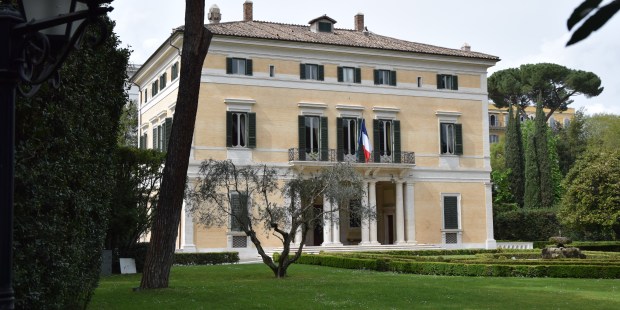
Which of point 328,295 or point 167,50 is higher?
point 167,50

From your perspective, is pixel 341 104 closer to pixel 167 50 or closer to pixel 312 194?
pixel 167 50

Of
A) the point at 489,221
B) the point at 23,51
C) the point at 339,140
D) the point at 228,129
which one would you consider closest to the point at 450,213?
the point at 489,221

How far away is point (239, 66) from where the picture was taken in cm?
3192

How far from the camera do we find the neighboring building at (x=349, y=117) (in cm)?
3142

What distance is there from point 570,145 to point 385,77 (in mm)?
29648

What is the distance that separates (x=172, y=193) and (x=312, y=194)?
6.01 metres

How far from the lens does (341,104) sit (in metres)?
33.5

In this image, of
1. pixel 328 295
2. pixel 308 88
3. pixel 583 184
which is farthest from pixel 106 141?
pixel 583 184

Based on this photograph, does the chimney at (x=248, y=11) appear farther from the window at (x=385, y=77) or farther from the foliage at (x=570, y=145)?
the foliage at (x=570, y=145)

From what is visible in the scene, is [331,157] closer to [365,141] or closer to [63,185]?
[365,141]

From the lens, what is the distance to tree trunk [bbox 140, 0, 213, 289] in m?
13.8

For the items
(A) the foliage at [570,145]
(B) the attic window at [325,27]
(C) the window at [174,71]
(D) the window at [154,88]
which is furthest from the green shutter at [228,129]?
(A) the foliage at [570,145]

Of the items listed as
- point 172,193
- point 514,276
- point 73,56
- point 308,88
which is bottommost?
point 514,276

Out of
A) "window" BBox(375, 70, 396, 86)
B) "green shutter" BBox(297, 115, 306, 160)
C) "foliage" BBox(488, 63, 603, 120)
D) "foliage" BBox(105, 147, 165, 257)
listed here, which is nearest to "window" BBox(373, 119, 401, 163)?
"window" BBox(375, 70, 396, 86)
